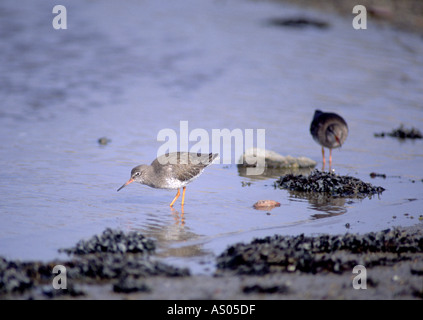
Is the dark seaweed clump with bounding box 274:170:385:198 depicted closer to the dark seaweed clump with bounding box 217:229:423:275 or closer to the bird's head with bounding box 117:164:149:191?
the dark seaweed clump with bounding box 217:229:423:275

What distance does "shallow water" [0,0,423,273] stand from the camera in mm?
9859

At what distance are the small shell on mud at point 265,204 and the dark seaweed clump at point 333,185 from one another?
1103mm

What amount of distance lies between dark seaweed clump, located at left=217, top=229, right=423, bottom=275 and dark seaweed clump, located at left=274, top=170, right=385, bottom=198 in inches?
104

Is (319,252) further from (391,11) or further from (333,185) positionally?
(391,11)

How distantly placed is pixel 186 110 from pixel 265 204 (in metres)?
8.06

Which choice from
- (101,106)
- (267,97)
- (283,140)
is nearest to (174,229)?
(283,140)

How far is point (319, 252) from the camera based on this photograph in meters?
8.27

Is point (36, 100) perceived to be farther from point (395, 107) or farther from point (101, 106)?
point (395, 107)

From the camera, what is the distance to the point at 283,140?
15.7 metres

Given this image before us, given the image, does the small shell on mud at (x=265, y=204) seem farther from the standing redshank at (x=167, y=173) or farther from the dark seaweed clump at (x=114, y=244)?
the dark seaweed clump at (x=114, y=244)

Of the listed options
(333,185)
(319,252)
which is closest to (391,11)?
(333,185)

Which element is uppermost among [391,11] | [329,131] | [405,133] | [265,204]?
[391,11]

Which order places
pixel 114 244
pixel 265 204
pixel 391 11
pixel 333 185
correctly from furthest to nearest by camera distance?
pixel 391 11 → pixel 333 185 → pixel 265 204 → pixel 114 244
